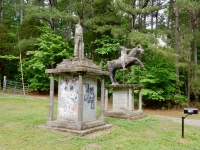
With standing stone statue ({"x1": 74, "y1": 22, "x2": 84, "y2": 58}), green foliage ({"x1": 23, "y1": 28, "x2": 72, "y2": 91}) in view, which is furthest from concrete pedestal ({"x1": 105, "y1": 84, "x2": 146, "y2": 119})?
green foliage ({"x1": 23, "y1": 28, "x2": 72, "y2": 91})

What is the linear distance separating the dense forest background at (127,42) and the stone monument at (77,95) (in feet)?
18.5

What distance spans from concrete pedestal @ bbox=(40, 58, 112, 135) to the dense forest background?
18.6 ft

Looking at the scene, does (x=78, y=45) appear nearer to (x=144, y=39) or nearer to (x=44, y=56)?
(x=144, y=39)

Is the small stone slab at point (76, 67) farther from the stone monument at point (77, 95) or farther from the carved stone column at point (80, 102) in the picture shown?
the carved stone column at point (80, 102)

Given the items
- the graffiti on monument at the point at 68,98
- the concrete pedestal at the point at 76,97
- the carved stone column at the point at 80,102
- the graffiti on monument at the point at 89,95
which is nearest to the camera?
the carved stone column at the point at 80,102

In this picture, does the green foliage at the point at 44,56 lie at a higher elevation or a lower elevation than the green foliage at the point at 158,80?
higher

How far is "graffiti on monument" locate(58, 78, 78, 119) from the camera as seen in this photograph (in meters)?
7.71

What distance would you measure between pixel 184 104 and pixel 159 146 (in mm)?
11793

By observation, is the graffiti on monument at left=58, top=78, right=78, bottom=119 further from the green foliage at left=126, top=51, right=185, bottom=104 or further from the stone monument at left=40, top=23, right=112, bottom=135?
the green foliage at left=126, top=51, right=185, bottom=104

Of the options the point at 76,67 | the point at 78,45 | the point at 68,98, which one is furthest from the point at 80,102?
the point at 78,45

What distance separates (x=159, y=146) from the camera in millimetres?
6176

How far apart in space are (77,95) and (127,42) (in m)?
Answer: 12.9

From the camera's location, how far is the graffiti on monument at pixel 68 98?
7.71m

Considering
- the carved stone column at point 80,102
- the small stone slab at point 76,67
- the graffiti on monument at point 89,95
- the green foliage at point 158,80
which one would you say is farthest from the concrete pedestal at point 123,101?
the green foliage at point 158,80
